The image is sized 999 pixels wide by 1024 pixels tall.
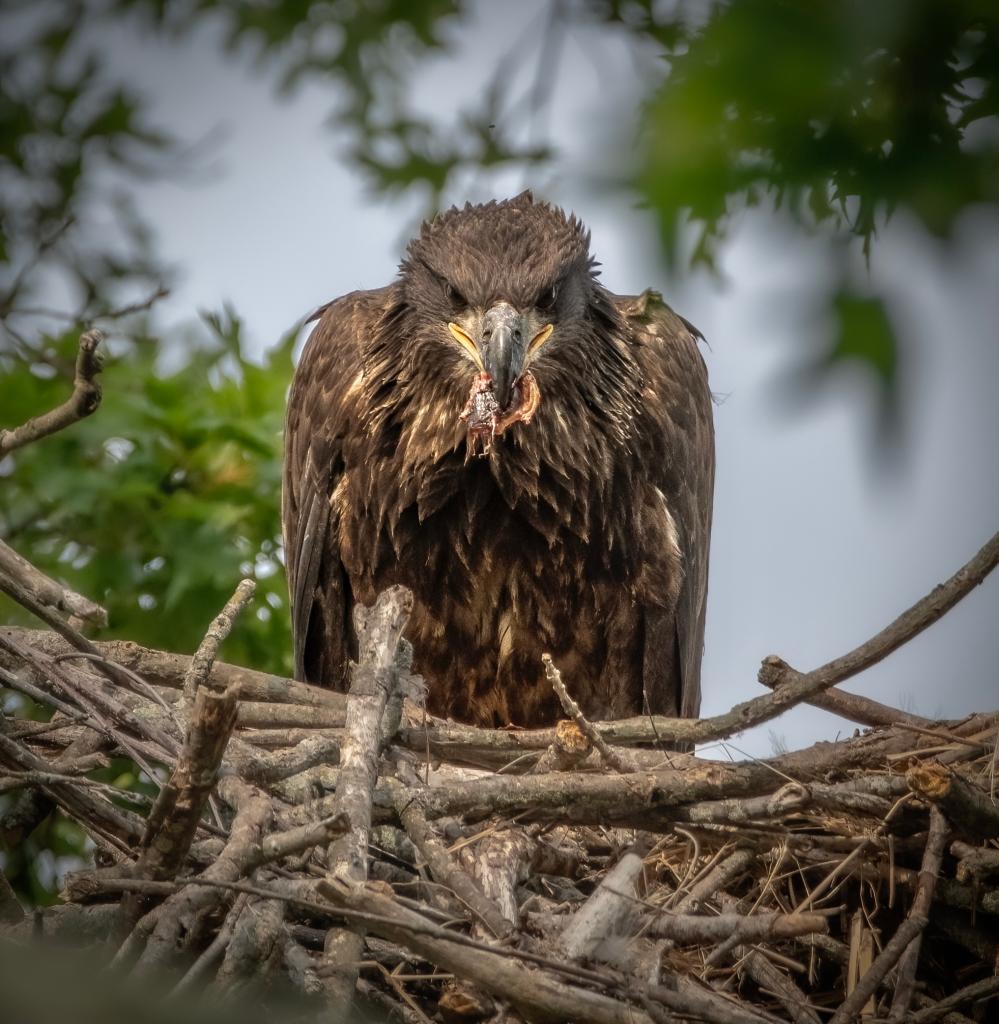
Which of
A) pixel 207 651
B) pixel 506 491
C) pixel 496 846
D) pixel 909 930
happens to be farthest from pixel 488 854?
pixel 506 491

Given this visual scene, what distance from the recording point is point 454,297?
5781mm

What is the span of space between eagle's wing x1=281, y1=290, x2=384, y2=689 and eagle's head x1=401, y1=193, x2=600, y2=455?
0.40m

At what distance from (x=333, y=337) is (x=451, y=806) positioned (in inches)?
116

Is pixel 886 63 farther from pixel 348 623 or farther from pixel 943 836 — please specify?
pixel 348 623

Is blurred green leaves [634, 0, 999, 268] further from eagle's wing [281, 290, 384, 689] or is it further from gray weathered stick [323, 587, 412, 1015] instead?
eagle's wing [281, 290, 384, 689]

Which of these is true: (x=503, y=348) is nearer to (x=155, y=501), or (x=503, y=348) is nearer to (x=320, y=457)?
(x=320, y=457)

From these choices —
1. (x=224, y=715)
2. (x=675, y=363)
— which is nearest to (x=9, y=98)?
(x=224, y=715)

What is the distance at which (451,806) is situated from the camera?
389cm

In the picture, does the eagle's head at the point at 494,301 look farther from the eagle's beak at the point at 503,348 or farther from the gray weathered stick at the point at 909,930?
the gray weathered stick at the point at 909,930

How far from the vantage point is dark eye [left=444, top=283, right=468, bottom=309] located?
5734 mm

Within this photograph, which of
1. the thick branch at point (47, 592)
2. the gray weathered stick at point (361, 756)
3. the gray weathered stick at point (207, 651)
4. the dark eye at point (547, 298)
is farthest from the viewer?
the dark eye at point (547, 298)

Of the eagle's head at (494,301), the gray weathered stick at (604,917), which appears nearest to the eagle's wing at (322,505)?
the eagle's head at (494,301)

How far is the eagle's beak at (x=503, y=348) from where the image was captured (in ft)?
17.3

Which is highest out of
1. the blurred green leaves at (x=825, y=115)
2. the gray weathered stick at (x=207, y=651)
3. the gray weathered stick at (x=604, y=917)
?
the blurred green leaves at (x=825, y=115)
